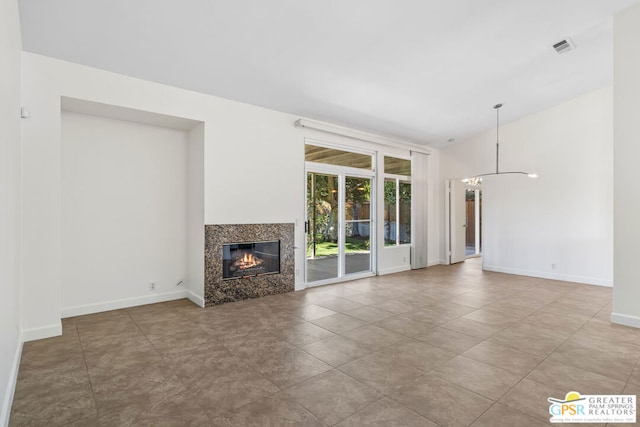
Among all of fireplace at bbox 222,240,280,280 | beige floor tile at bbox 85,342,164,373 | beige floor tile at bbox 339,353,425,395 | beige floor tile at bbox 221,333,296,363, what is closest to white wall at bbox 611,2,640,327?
beige floor tile at bbox 339,353,425,395

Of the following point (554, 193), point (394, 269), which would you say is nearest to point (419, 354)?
point (394, 269)

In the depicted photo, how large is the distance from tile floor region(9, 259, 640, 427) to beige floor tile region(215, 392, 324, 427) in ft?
0.04

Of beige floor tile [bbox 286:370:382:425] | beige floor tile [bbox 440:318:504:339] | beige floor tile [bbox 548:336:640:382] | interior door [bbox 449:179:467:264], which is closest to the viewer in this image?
beige floor tile [bbox 286:370:382:425]

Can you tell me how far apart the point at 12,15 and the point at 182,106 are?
1929 mm

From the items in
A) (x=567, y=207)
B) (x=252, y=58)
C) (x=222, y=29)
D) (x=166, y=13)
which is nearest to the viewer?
(x=166, y=13)

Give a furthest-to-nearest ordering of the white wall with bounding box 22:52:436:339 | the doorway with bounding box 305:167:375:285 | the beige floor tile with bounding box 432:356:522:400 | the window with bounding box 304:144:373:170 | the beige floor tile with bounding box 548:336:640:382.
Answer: the doorway with bounding box 305:167:375:285, the window with bounding box 304:144:373:170, the white wall with bounding box 22:52:436:339, the beige floor tile with bounding box 548:336:640:382, the beige floor tile with bounding box 432:356:522:400

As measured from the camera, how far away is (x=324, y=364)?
113 inches

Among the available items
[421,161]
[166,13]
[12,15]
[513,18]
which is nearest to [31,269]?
[12,15]

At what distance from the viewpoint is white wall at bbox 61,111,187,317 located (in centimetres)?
416

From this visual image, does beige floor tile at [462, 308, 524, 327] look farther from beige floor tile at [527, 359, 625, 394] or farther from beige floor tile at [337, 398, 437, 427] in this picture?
beige floor tile at [337, 398, 437, 427]

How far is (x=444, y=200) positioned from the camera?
8.59 meters

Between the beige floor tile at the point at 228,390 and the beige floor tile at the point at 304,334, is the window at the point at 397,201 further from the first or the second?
the beige floor tile at the point at 228,390

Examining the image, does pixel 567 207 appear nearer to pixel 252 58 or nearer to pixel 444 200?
pixel 444 200

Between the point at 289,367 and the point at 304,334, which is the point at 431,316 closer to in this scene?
the point at 304,334
